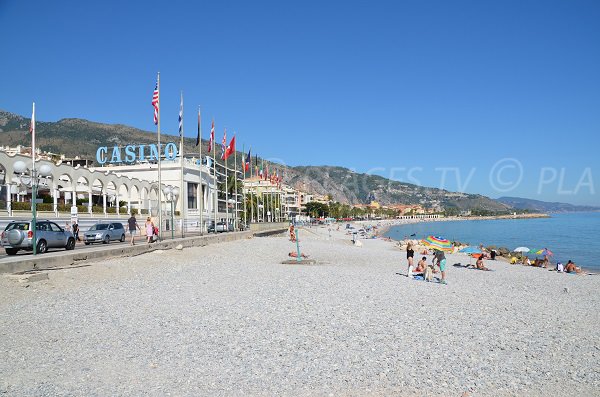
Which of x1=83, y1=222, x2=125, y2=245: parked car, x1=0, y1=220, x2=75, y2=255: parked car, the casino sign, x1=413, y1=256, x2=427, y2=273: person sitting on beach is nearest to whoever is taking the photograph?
x1=0, y1=220, x2=75, y2=255: parked car

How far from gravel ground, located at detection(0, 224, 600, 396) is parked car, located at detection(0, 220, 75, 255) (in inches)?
188

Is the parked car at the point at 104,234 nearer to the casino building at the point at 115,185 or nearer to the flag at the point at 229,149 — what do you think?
the casino building at the point at 115,185

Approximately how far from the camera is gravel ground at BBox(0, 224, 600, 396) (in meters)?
6.93

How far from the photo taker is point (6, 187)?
29688mm

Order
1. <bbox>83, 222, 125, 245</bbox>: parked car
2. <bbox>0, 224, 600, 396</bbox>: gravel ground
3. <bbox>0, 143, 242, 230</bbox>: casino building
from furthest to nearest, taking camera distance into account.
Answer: <bbox>0, 143, 242, 230</bbox>: casino building, <bbox>83, 222, 125, 245</bbox>: parked car, <bbox>0, 224, 600, 396</bbox>: gravel ground

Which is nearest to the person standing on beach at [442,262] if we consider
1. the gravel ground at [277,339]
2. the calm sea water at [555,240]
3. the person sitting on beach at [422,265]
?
the person sitting on beach at [422,265]

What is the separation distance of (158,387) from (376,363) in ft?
11.6

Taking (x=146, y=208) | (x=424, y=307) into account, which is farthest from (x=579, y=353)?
(x=146, y=208)

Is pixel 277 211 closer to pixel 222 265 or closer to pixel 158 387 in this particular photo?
pixel 222 265

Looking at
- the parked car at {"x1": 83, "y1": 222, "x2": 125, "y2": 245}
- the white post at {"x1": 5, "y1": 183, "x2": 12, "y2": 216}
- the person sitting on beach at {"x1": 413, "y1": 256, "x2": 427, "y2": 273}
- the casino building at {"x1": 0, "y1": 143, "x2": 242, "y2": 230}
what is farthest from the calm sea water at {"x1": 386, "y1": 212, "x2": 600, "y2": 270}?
the white post at {"x1": 5, "y1": 183, "x2": 12, "y2": 216}

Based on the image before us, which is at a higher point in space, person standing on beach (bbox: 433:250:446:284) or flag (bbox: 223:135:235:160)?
flag (bbox: 223:135:235:160)

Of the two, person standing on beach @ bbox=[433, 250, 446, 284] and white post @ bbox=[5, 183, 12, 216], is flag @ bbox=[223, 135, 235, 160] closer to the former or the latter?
white post @ bbox=[5, 183, 12, 216]

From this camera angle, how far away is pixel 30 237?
1884 centimetres

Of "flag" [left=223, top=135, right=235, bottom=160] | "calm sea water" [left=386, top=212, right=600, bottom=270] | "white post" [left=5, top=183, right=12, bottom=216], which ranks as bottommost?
"calm sea water" [left=386, top=212, right=600, bottom=270]
